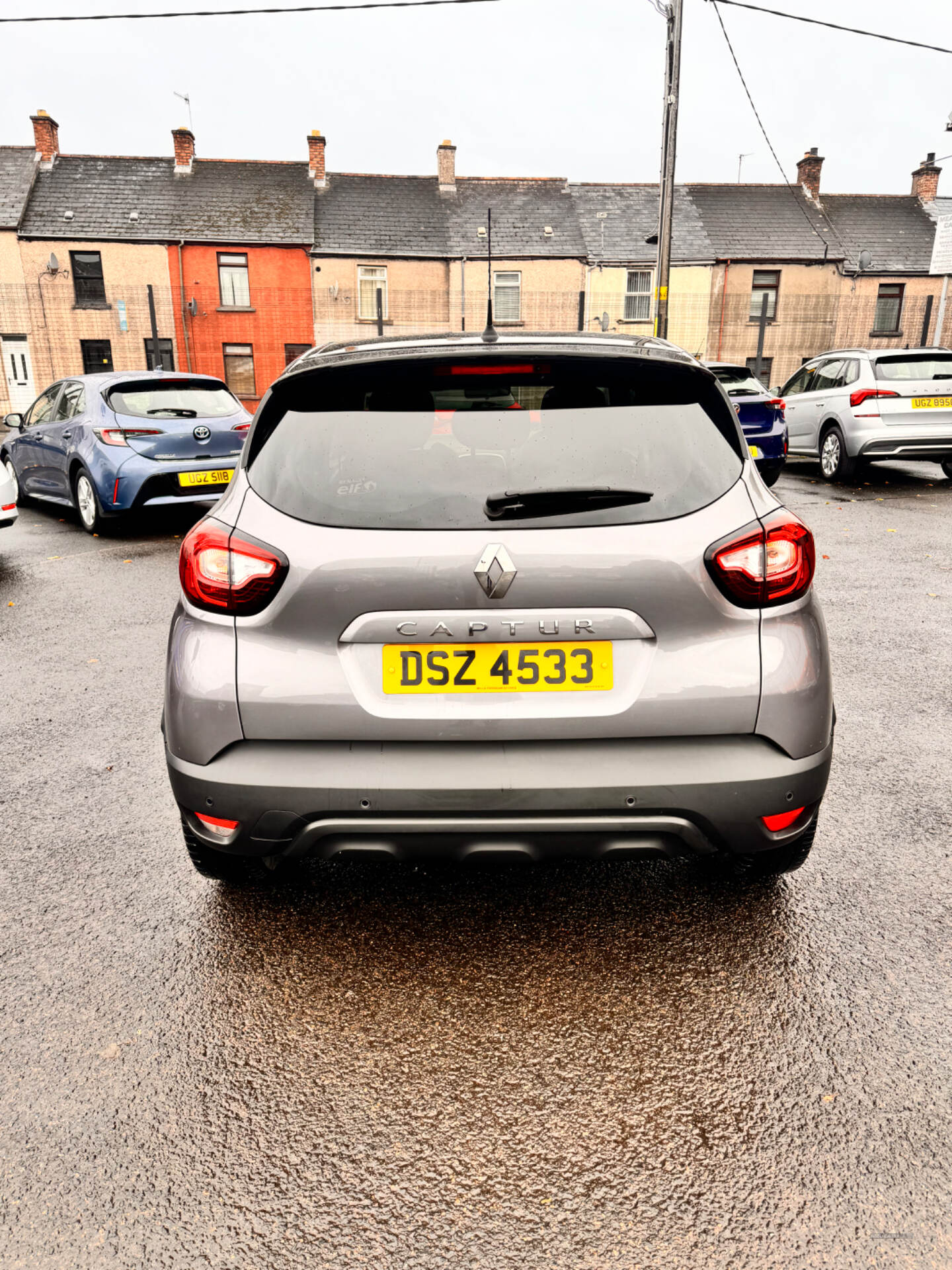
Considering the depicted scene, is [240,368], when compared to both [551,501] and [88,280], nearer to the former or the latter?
[88,280]

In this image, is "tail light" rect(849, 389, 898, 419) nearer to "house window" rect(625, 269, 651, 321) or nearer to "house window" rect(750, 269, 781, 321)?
"house window" rect(625, 269, 651, 321)

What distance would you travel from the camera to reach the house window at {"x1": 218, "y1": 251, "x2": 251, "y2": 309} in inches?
1299

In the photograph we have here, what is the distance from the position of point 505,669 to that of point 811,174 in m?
41.7

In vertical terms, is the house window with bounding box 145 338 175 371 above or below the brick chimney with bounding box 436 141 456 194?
below

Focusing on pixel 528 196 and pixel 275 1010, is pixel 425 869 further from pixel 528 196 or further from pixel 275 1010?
pixel 528 196

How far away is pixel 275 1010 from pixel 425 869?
2.47 ft

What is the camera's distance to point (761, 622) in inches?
89.7

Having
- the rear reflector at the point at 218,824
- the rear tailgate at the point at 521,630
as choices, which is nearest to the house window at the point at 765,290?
the rear tailgate at the point at 521,630

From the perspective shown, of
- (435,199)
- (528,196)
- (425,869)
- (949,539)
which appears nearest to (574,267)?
(528,196)

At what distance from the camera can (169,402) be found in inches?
369

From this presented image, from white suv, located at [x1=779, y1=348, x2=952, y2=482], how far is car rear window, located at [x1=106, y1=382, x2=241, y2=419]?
7661 mm

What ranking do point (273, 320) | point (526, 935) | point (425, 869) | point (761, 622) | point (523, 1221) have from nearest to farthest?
point (523, 1221) → point (761, 622) → point (526, 935) → point (425, 869) → point (273, 320)

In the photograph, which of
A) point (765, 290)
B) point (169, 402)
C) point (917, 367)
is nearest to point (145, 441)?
point (169, 402)

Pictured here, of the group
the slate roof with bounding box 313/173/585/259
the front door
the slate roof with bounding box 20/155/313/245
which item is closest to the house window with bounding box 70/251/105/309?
the slate roof with bounding box 20/155/313/245
